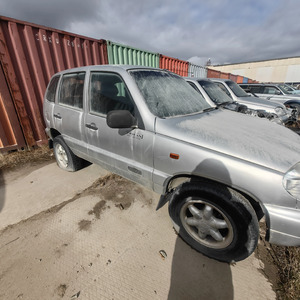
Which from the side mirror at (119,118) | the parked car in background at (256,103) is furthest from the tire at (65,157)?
the parked car in background at (256,103)

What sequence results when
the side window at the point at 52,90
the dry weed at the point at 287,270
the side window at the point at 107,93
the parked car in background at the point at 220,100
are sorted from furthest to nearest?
the parked car in background at the point at 220,100 → the side window at the point at 52,90 → the side window at the point at 107,93 → the dry weed at the point at 287,270

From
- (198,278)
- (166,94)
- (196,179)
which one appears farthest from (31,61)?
(198,278)

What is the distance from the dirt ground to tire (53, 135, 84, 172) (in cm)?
68

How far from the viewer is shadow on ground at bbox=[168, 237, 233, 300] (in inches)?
59.2

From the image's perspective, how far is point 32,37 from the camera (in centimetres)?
400

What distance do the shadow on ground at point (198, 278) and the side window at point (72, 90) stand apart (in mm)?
2462

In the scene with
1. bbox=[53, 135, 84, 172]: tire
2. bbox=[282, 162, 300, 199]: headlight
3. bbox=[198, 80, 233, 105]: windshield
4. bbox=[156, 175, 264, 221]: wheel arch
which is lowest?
bbox=[53, 135, 84, 172]: tire

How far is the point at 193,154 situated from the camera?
61.9 inches

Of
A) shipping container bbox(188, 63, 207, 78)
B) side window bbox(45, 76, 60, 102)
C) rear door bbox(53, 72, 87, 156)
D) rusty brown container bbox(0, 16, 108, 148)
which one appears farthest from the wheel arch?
shipping container bbox(188, 63, 207, 78)

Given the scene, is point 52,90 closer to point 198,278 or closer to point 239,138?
point 239,138

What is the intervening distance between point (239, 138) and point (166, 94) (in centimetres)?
106

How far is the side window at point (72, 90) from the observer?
2.57 m

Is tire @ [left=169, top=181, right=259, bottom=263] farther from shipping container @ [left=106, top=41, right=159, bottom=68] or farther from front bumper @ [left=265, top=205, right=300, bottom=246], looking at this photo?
shipping container @ [left=106, top=41, right=159, bottom=68]

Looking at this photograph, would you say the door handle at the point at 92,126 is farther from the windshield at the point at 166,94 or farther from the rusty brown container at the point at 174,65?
the rusty brown container at the point at 174,65
